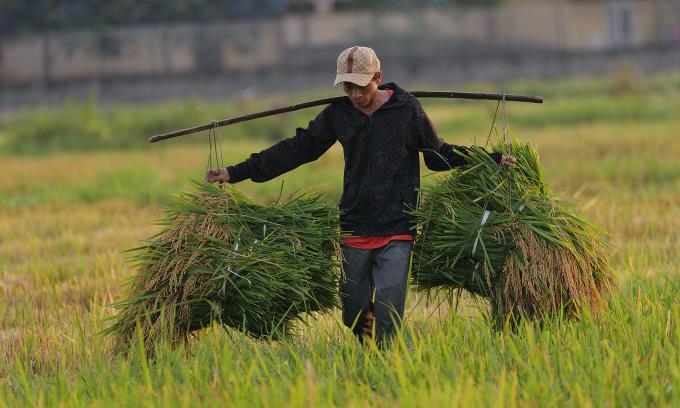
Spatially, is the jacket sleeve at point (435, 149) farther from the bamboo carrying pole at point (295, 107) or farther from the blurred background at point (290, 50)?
the blurred background at point (290, 50)

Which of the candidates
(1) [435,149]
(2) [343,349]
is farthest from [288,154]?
(2) [343,349]

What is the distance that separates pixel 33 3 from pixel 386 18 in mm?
8595

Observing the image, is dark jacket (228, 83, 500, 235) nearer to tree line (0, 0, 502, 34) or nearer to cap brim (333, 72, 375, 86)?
cap brim (333, 72, 375, 86)

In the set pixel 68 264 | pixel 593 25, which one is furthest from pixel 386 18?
pixel 68 264

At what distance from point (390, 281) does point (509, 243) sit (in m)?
0.47

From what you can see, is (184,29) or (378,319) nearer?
(378,319)

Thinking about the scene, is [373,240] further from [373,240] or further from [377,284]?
[377,284]

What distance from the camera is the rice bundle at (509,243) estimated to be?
185 inches

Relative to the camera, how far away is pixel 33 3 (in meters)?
30.5

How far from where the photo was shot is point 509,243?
476 cm

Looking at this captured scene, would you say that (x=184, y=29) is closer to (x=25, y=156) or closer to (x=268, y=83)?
(x=268, y=83)

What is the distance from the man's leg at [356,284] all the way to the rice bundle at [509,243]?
205 mm

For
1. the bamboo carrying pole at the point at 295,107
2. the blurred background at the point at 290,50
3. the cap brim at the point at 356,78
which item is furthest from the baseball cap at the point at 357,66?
the blurred background at the point at 290,50

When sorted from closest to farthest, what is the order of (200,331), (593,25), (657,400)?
(657,400)
(200,331)
(593,25)
